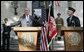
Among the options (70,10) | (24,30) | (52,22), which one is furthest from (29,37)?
(70,10)

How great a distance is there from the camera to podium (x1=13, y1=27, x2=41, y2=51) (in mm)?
7328

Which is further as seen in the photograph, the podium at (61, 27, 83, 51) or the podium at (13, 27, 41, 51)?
the podium at (61, 27, 83, 51)

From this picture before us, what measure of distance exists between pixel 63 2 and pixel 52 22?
13.2m

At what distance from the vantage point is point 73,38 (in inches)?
294

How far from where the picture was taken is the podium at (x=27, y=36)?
7.33 m

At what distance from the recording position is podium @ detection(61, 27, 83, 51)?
745 cm

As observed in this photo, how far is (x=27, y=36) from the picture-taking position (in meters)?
7.36

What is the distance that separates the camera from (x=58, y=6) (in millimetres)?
20125

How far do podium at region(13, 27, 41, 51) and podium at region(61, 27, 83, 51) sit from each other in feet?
2.38

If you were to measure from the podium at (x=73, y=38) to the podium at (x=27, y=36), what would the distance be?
2.38 feet

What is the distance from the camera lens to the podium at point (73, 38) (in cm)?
745

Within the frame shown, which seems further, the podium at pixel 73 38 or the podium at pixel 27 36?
the podium at pixel 73 38

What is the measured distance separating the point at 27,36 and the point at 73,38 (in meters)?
1.18

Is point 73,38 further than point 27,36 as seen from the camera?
Yes
